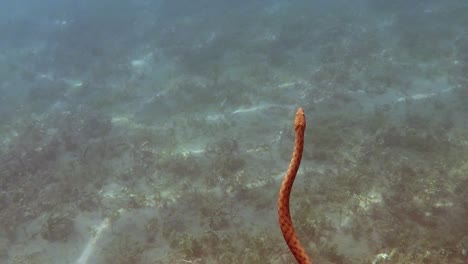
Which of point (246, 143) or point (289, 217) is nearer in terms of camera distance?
point (289, 217)

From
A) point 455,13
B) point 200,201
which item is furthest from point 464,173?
point 455,13

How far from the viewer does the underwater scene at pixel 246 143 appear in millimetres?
6418

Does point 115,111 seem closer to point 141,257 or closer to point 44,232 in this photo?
point 44,232

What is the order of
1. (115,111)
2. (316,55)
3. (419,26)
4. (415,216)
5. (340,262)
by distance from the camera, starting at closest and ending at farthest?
(340,262)
(415,216)
(115,111)
(316,55)
(419,26)

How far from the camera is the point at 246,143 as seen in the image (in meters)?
9.25

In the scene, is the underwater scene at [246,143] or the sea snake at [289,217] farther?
the underwater scene at [246,143]

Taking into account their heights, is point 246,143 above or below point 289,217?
below

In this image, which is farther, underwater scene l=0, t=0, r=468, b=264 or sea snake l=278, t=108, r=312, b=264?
underwater scene l=0, t=0, r=468, b=264

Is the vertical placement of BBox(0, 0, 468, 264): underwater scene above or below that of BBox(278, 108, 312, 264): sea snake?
below

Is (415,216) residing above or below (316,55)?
above

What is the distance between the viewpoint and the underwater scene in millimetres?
6418

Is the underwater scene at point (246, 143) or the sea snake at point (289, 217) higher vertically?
the sea snake at point (289, 217)

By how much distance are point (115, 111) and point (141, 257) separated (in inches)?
276

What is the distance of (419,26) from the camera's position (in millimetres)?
15164
